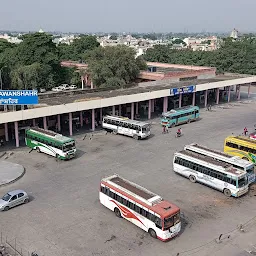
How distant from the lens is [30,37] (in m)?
53.6

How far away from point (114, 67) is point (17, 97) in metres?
20.7

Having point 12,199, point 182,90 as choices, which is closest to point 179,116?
point 182,90

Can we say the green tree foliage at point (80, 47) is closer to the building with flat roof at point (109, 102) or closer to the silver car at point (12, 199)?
the building with flat roof at point (109, 102)

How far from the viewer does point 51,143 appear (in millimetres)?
25547

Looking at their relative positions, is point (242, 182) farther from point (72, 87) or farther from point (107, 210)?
point (72, 87)

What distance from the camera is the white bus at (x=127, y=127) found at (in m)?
30.2

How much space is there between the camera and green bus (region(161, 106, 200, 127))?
1361 inches

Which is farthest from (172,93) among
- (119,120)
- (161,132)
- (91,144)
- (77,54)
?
(77,54)

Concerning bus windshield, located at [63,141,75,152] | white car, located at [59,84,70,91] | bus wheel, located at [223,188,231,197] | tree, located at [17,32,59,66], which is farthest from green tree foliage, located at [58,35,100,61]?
bus wheel, located at [223,188,231,197]

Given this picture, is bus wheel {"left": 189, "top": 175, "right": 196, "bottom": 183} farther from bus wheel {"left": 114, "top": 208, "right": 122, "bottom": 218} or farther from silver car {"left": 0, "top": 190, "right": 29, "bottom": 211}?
silver car {"left": 0, "top": 190, "right": 29, "bottom": 211}

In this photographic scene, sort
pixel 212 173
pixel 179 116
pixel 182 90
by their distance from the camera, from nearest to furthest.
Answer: pixel 212 173, pixel 179 116, pixel 182 90

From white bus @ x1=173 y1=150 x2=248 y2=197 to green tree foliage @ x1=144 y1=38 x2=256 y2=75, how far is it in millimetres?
44584

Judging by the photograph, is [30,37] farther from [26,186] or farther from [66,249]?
[66,249]

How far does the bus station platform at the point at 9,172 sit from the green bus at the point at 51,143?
8.89 ft
